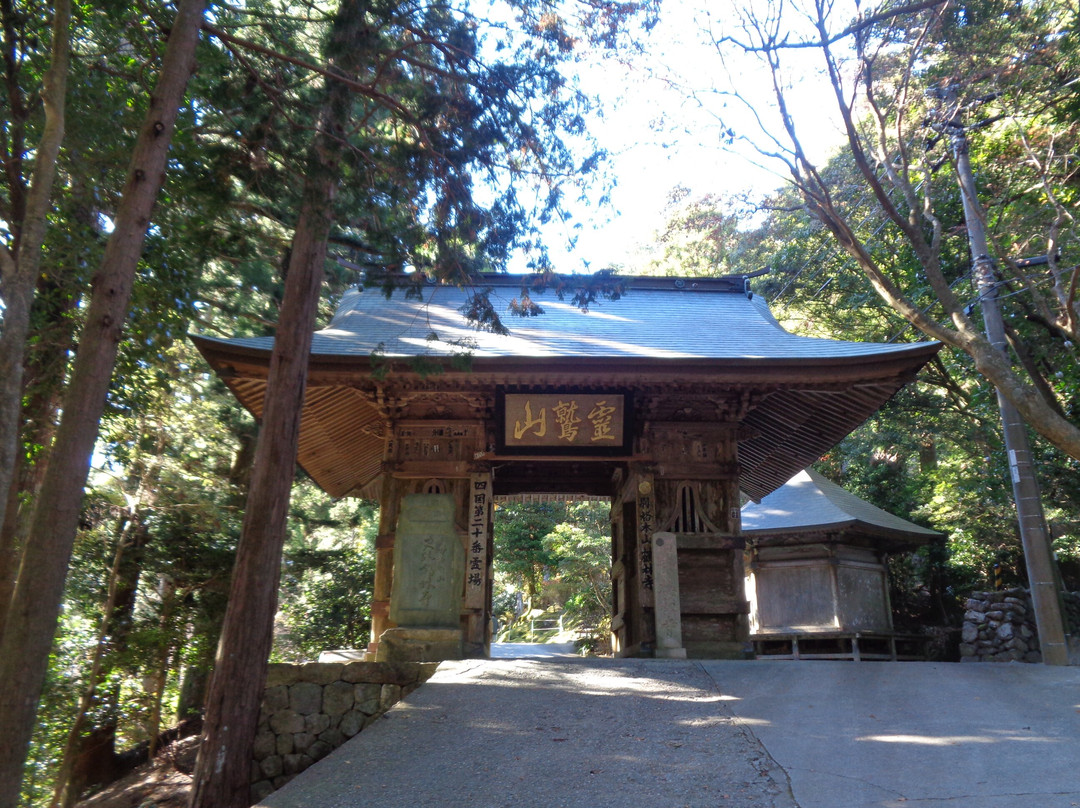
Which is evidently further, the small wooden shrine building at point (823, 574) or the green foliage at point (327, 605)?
the green foliage at point (327, 605)

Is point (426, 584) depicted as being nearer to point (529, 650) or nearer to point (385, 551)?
point (385, 551)

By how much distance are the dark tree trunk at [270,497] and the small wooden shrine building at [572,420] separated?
1120 mm

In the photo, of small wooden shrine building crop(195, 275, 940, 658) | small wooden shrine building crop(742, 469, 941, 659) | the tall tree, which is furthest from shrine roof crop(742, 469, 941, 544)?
the tall tree

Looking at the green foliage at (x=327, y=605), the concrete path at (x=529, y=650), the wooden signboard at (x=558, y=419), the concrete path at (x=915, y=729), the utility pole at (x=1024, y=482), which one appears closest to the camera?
the concrete path at (x=915, y=729)

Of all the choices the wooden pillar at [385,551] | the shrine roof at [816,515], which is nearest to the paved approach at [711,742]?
the wooden pillar at [385,551]

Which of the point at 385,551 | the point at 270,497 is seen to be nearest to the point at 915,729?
the point at 270,497

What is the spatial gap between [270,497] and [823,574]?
1054 centimetres

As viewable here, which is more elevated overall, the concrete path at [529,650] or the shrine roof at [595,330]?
the shrine roof at [595,330]

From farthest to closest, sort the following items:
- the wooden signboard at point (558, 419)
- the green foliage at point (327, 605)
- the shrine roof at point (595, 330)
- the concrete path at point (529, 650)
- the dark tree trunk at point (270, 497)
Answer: the green foliage at point (327, 605)
the concrete path at point (529, 650)
the wooden signboard at point (558, 419)
the shrine roof at point (595, 330)
the dark tree trunk at point (270, 497)

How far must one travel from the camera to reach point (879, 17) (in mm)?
8109

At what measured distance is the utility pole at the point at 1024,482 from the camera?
779cm

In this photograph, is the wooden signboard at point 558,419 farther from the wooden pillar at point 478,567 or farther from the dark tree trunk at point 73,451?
the dark tree trunk at point 73,451

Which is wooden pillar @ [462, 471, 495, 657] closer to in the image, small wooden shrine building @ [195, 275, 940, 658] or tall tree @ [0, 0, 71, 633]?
small wooden shrine building @ [195, 275, 940, 658]

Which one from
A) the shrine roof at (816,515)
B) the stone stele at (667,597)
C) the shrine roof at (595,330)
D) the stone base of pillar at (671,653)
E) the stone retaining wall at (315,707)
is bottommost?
the stone retaining wall at (315,707)
